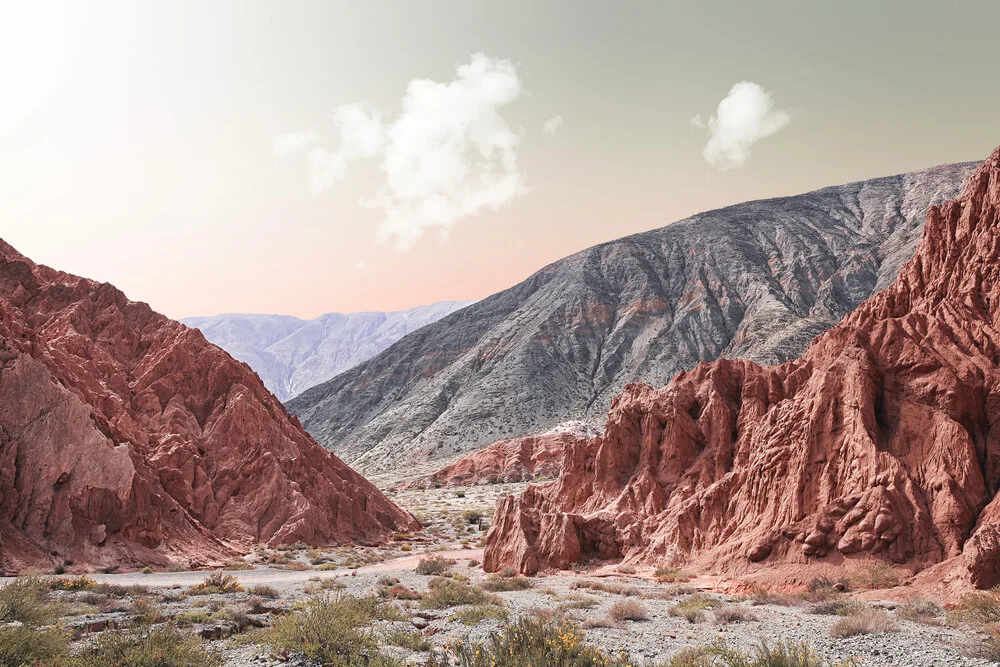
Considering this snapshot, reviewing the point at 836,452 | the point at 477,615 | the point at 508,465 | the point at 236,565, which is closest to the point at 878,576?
the point at 836,452

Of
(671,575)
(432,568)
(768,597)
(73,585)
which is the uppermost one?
(73,585)

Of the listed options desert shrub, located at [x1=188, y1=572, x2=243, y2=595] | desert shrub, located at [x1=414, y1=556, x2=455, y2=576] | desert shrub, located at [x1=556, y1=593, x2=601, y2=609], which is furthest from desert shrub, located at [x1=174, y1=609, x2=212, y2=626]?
desert shrub, located at [x1=414, y1=556, x2=455, y2=576]

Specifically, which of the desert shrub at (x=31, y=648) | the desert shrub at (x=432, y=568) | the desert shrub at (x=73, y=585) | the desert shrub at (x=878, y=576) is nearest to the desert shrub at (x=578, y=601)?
the desert shrub at (x=878, y=576)

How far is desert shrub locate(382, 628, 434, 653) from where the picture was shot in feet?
42.0

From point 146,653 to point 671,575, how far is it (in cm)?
1748

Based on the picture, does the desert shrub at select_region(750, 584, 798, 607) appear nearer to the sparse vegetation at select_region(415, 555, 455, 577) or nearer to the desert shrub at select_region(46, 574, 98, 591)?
the sparse vegetation at select_region(415, 555, 455, 577)

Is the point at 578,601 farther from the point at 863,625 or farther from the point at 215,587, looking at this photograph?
the point at 215,587

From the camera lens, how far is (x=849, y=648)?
Answer: 456 inches

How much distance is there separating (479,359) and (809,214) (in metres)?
116

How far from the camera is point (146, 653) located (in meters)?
10.6

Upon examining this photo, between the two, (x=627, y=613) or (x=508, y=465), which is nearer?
(x=627, y=613)

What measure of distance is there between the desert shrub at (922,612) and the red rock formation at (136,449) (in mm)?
29882

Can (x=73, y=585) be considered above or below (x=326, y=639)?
below

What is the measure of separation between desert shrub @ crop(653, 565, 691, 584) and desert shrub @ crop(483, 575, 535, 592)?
15.9 ft
